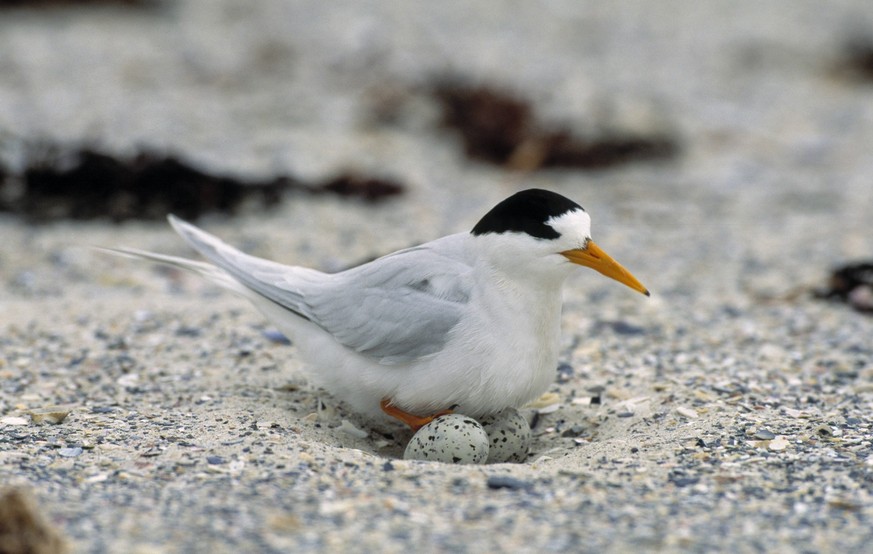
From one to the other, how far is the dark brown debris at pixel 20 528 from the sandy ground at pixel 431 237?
238 mm

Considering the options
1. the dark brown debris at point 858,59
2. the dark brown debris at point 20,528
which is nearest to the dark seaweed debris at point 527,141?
the dark brown debris at point 858,59

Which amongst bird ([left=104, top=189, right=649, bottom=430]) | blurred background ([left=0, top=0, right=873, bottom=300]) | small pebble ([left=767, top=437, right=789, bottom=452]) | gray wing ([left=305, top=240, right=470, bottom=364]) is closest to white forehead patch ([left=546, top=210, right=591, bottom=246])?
bird ([left=104, top=189, right=649, bottom=430])

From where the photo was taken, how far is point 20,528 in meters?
2.73

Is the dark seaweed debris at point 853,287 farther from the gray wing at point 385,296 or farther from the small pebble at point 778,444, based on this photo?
the gray wing at point 385,296

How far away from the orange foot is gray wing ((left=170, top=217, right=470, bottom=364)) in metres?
0.20

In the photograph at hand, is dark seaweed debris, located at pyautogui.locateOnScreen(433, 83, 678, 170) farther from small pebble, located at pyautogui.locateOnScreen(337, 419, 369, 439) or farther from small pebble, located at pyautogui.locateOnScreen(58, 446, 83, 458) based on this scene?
small pebble, located at pyautogui.locateOnScreen(58, 446, 83, 458)

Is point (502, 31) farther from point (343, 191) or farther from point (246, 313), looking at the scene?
point (246, 313)

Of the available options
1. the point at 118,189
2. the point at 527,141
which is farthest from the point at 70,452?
the point at 527,141

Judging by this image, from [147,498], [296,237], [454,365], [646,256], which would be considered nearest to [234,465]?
[147,498]

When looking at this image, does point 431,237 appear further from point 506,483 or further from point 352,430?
point 506,483

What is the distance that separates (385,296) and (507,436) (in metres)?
0.75

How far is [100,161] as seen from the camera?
739 centimetres

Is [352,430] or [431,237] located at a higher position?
[431,237]

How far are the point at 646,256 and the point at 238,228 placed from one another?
2.77 meters
